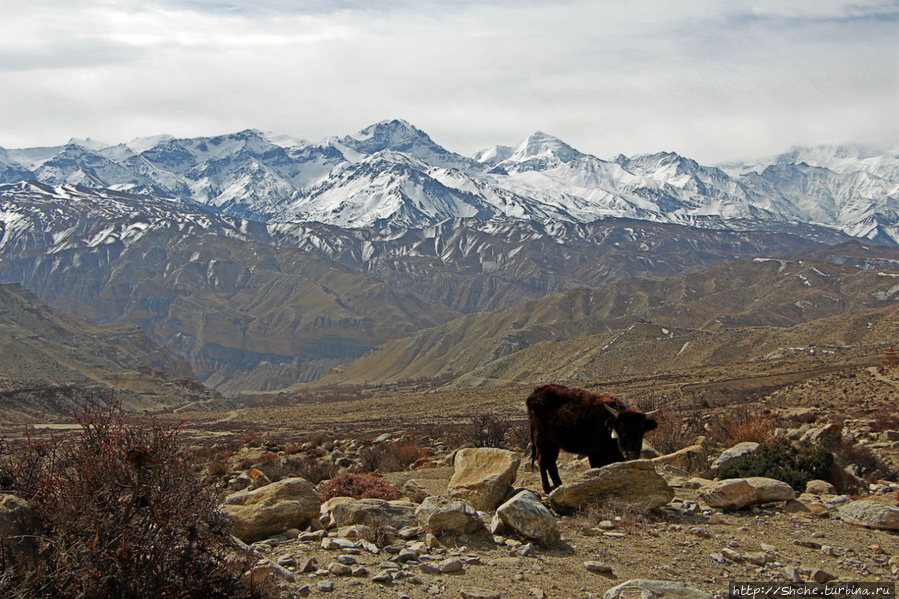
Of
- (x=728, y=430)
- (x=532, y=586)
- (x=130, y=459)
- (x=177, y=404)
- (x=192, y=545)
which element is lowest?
(x=177, y=404)

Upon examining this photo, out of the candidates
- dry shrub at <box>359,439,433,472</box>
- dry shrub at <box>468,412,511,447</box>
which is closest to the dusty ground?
dry shrub at <box>359,439,433,472</box>

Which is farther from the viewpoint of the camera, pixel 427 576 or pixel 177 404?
pixel 177 404

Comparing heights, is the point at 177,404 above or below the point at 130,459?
below

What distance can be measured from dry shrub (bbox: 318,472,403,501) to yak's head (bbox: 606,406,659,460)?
4114 millimetres

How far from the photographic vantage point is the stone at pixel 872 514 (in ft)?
Result: 36.9

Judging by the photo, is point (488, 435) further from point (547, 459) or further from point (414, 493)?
point (414, 493)

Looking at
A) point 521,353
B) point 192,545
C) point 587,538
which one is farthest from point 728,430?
point 521,353

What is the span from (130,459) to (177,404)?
12513cm

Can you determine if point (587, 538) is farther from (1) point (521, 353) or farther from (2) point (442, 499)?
(1) point (521, 353)

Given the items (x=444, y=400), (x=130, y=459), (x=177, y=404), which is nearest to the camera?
(x=130, y=459)

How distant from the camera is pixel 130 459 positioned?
253 inches

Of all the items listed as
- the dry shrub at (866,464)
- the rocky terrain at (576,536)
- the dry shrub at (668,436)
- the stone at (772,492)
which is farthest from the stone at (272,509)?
the dry shrub at (866,464)

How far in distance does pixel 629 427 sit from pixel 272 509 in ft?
20.9

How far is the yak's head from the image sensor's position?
43.3ft
